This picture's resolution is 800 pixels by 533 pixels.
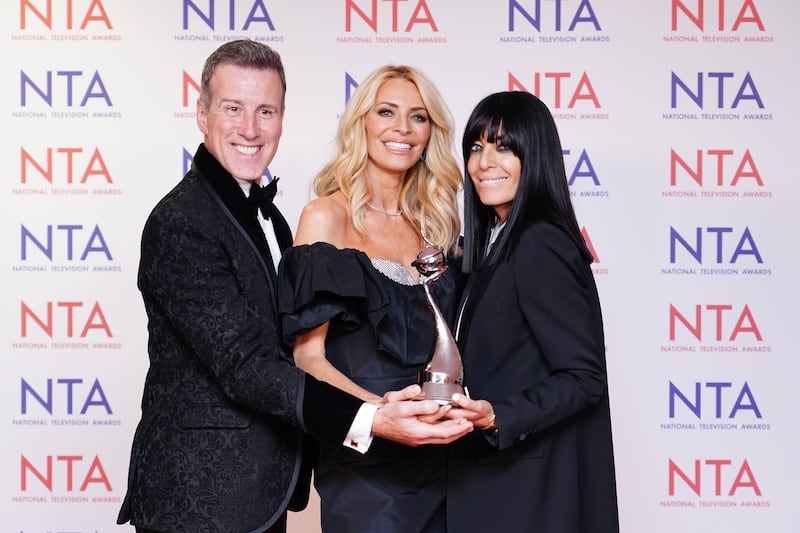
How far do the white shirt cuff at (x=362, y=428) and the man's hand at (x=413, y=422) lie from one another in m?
0.01

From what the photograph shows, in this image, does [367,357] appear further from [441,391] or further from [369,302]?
[441,391]

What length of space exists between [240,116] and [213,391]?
2.34 ft

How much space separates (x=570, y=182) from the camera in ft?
13.0

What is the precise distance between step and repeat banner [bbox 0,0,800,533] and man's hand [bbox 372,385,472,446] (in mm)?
1954

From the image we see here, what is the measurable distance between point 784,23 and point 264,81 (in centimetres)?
264

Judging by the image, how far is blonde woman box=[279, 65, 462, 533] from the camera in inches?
91.7

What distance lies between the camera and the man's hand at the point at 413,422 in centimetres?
205

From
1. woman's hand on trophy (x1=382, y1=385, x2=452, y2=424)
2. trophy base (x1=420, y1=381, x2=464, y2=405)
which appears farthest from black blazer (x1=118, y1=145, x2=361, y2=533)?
trophy base (x1=420, y1=381, x2=464, y2=405)

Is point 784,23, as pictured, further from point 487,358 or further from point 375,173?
point 487,358

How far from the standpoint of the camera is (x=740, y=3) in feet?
13.2

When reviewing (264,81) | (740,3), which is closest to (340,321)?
(264,81)

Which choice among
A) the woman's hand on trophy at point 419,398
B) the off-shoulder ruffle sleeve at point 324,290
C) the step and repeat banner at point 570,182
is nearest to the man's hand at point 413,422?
the woman's hand on trophy at point 419,398

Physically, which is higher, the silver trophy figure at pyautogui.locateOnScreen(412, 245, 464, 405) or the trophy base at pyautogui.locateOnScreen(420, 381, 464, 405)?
the silver trophy figure at pyautogui.locateOnScreen(412, 245, 464, 405)

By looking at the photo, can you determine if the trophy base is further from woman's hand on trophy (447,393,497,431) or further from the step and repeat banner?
the step and repeat banner
